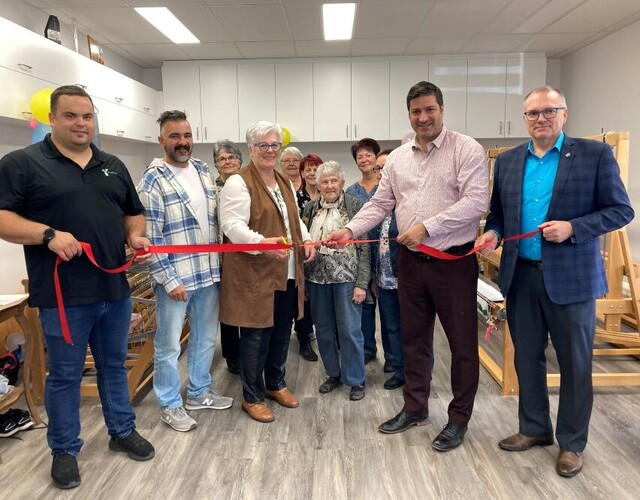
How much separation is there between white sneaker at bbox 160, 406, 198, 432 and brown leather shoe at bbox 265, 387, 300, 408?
0.47 m

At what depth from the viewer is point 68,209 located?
1875 mm

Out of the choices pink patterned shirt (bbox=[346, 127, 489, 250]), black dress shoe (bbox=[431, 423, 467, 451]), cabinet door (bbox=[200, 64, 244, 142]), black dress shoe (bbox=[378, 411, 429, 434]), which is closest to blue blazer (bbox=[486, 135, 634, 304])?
pink patterned shirt (bbox=[346, 127, 489, 250])

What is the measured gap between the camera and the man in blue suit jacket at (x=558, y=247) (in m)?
1.89

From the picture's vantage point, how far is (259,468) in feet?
7.05

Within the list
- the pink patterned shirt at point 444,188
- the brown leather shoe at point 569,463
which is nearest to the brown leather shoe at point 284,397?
the pink patterned shirt at point 444,188

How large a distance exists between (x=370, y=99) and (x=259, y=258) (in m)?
4.33

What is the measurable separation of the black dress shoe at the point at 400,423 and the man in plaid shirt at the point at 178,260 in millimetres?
1025

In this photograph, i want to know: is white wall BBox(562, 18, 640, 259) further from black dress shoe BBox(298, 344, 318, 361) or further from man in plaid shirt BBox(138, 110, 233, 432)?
man in plaid shirt BBox(138, 110, 233, 432)

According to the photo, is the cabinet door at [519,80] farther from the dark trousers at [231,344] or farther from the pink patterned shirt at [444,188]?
the dark trousers at [231,344]

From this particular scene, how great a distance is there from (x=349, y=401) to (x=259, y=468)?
2.55 ft

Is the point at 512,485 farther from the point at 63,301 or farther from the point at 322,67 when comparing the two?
the point at 322,67

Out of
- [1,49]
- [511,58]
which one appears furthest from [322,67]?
[1,49]

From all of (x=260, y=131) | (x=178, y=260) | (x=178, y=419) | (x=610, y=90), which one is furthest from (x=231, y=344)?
(x=610, y=90)

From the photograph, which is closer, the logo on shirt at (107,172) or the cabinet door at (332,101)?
the logo on shirt at (107,172)
